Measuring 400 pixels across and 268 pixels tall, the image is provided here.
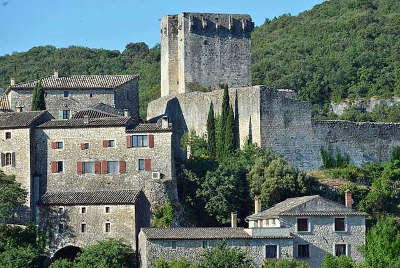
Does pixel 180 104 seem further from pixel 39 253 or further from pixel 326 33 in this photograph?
pixel 326 33

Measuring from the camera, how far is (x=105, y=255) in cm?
5928

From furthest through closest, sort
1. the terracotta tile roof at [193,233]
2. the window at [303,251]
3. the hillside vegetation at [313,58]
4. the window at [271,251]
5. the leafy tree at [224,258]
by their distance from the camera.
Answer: the hillside vegetation at [313,58], the window at [303,251], the window at [271,251], the terracotta tile roof at [193,233], the leafy tree at [224,258]

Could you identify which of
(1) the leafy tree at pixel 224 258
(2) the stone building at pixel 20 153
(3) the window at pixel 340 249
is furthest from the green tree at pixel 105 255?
(3) the window at pixel 340 249

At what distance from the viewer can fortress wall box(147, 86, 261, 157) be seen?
228ft

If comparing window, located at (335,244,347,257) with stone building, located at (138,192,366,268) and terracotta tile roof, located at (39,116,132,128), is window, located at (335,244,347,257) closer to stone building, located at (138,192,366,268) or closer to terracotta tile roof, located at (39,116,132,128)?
stone building, located at (138,192,366,268)

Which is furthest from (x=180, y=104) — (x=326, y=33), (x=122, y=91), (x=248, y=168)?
(x=326, y=33)

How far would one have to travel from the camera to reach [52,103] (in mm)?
73062

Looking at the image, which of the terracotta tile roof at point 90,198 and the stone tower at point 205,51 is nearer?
the terracotta tile roof at point 90,198

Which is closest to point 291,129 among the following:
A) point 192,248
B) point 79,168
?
point 79,168

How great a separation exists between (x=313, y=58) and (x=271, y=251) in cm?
4893

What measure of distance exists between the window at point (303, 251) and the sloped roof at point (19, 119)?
47.8ft

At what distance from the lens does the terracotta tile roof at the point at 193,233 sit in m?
58.9

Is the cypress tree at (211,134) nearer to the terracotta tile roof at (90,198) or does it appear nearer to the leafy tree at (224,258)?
the terracotta tile roof at (90,198)

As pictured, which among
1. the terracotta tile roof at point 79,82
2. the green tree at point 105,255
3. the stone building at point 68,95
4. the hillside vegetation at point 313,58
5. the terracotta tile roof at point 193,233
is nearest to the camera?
the terracotta tile roof at point 193,233
